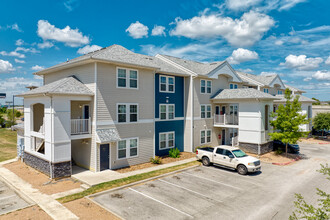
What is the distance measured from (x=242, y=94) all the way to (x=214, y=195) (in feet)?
46.9

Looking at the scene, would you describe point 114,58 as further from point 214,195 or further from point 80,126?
point 214,195

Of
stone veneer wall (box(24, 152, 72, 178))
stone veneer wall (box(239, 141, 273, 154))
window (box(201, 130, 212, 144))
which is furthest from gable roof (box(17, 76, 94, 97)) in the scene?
stone veneer wall (box(239, 141, 273, 154))

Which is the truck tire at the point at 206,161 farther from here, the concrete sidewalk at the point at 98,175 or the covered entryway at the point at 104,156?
the covered entryway at the point at 104,156

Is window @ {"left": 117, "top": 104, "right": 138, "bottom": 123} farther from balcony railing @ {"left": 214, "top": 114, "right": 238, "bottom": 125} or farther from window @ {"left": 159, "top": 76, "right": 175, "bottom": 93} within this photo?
balcony railing @ {"left": 214, "top": 114, "right": 238, "bottom": 125}

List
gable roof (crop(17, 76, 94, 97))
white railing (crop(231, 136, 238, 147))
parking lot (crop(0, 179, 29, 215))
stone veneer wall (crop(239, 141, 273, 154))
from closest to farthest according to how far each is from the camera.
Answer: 1. parking lot (crop(0, 179, 29, 215))
2. gable roof (crop(17, 76, 94, 97))
3. stone veneer wall (crop(239, 141, 273, 154))
4. white railing (crop(231, 136, 238, 147))

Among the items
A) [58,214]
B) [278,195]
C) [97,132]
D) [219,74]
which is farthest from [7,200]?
[219,74]

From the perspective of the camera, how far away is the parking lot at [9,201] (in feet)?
34.4

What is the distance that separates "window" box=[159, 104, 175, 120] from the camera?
21.2 metres

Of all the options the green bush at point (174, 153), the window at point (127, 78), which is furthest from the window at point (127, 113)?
the green bush at point (174, 153)

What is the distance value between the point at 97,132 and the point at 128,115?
3009 mm

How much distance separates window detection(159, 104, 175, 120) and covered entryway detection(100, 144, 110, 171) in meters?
6.73

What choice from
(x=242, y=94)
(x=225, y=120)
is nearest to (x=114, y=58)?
(x=242, y=94)

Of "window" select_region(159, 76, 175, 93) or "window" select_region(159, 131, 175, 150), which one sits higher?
"window" select_region(159, 76, 175, 93)

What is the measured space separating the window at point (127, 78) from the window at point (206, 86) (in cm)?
930
